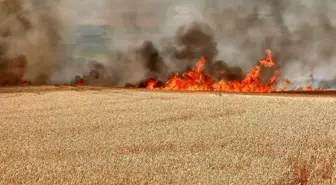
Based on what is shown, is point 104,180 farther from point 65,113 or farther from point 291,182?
point 65,113

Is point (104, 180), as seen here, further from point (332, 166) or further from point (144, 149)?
point (332, 166)

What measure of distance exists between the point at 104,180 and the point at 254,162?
218 centimetres

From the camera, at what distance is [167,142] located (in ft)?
30.5

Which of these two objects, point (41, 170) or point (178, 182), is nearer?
point (178, 182)

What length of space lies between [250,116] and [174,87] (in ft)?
34.1

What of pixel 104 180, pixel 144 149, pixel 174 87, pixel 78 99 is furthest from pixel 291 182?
pixel 174 87

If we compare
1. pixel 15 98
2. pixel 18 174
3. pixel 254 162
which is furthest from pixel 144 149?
pixel 15 98

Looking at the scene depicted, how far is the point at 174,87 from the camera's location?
2367 cm

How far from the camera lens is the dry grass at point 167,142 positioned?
6.84 m

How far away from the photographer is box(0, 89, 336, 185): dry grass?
684 centimetres

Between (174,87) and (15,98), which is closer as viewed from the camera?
(15,98)

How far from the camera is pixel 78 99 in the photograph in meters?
18.1

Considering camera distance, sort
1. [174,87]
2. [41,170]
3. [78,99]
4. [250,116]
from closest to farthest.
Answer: [41,170] < [250,116] < [78,99] < [174,87]

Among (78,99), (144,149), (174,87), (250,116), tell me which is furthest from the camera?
(174,87)
